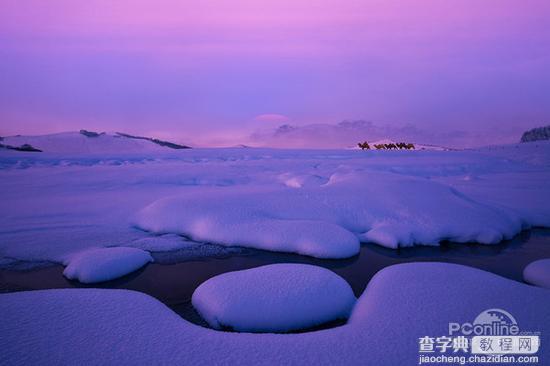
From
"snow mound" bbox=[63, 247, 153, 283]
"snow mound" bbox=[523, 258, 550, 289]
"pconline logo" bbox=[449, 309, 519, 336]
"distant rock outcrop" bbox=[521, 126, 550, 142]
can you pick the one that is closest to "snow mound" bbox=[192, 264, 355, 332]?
"pconline logo" bbox=[449, 309, 519, 336]

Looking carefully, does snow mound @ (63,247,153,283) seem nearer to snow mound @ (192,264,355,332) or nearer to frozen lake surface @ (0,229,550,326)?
frozen lake surface @ (0,229,550,326)

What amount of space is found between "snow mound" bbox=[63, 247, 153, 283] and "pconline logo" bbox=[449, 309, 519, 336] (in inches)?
106

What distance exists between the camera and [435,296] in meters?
2.14

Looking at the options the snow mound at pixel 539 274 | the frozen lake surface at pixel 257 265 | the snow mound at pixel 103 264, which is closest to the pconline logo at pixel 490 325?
the frozen lake surface at pixel 257 265

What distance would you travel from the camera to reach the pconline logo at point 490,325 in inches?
68.9

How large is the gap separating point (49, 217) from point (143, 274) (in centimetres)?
267

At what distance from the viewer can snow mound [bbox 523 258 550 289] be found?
8.58 feet

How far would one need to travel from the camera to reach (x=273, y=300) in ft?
6.98

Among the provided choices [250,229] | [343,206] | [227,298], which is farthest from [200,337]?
[343,206]

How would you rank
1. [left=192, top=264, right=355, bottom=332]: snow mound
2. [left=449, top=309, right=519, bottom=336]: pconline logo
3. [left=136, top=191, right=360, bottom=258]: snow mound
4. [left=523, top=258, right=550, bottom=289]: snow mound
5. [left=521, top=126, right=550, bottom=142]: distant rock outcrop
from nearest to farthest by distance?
[left=449, top=309, right=519, bottom=336]: pconline logo, [left=192, top=264, right=355, bottom=332]: snow mound, [left=523, top=258, right=550, bottom=289]: snow mound, [left=136, top=191, right=360, bottom=258]: snow mound, [left=521, top=126, right=550, bottom=142]: distant rock outcrop

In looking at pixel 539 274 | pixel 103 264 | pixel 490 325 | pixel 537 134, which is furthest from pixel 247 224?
pixel 537 134

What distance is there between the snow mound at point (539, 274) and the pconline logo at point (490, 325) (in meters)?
1.06

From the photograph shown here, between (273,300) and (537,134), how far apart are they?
3193 centimetres

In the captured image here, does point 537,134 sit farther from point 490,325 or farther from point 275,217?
point 490,325
